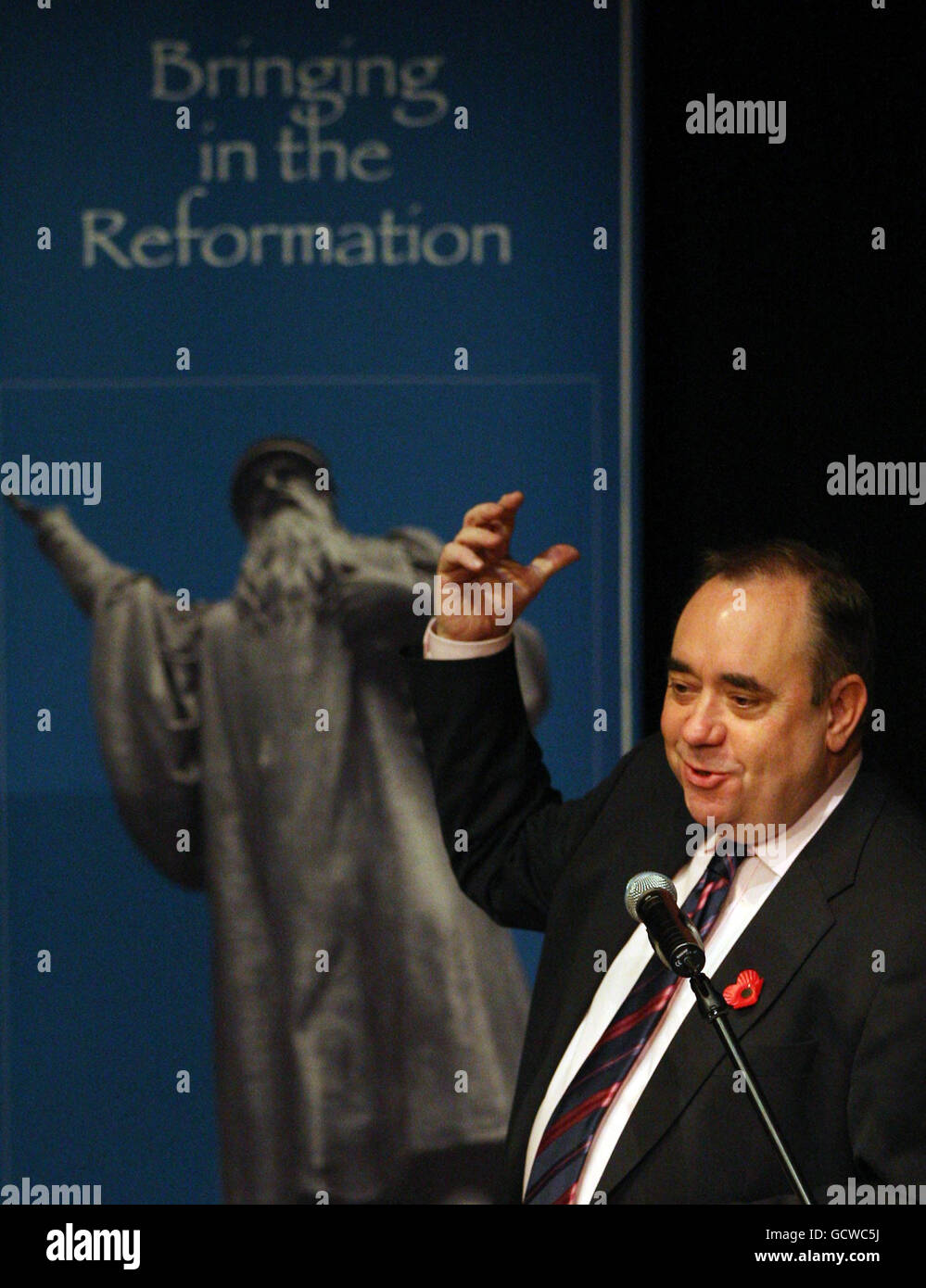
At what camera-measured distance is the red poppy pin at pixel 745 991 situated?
7.42 feet

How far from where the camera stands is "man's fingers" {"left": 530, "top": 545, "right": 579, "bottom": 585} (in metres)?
2.92

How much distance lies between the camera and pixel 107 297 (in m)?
3.50

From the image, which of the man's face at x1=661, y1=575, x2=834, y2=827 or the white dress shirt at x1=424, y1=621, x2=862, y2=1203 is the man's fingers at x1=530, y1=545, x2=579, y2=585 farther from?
the white dress shirt at x1=424, y1=621, x2=862, y2=1203

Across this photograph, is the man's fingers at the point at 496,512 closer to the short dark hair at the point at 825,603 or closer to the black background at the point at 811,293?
the short dark hair at the point at 825,603

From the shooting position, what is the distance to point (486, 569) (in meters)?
2.75

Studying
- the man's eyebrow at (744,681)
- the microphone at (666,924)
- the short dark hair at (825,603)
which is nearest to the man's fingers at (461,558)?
the short dark hair at (825,603)

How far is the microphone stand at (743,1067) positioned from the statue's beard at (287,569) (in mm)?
1800

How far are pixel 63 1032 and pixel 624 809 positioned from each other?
1.58 meters

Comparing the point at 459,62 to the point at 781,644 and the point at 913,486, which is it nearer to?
the point at 913,486

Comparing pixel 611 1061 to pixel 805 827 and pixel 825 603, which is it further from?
pixel 825 603

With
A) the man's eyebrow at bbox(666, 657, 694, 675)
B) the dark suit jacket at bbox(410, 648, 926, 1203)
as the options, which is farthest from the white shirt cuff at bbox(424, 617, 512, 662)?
the man's eyebrow at bbox(666, 657, 694, 675)

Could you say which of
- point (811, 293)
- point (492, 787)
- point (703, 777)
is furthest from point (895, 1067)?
point (811, 293)

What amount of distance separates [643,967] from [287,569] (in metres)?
1.46
